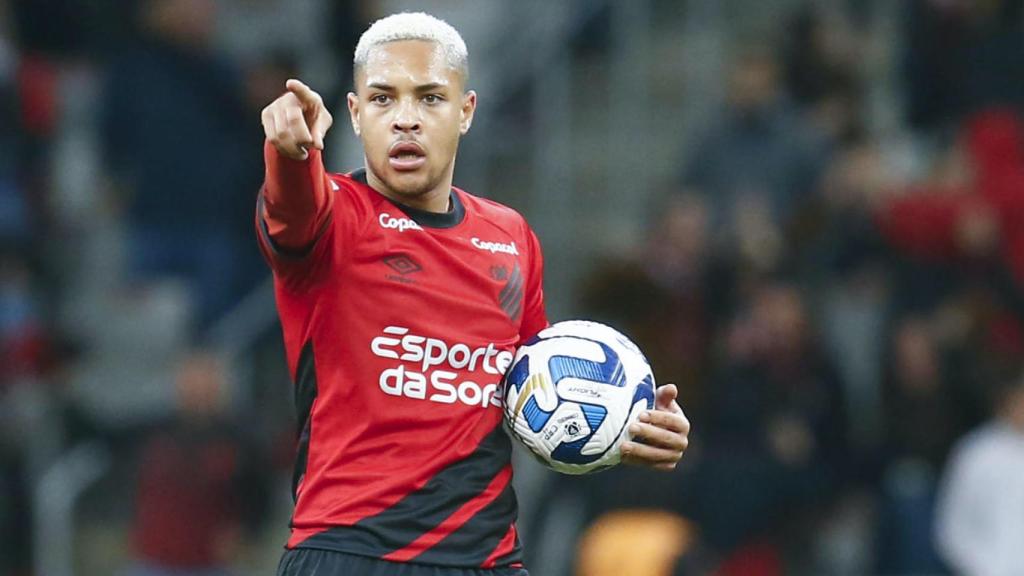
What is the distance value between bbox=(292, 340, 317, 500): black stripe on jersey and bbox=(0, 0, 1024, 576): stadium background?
3634 mm

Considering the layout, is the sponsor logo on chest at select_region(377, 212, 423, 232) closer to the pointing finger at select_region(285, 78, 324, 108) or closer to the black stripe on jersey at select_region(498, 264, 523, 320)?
the black stripe on jersey at select_region(498, 264, 523, 320)

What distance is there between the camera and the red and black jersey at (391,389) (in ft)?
15.1

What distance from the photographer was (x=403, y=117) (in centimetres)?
465

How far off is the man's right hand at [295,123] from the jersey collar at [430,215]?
54 centimetres

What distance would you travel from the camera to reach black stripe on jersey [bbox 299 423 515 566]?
4582mm

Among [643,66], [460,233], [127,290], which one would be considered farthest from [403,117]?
[643,66]

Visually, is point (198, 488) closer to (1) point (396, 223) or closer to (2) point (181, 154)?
(2) point (181, 154)

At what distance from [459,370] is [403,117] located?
640mm

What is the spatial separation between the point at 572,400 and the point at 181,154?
7.12m

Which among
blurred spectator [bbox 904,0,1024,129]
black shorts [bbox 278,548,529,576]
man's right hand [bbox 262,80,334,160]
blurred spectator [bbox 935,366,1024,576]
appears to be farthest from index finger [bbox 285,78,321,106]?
blurred spectator [bbox 904,0,1024,129]

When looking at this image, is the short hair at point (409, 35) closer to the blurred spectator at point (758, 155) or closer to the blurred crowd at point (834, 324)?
the blurred crowd at point (834, 324)

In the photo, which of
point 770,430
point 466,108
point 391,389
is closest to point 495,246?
point 466,108

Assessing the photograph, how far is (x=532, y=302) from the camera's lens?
197 inches

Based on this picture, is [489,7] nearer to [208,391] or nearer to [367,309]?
[208,391]
